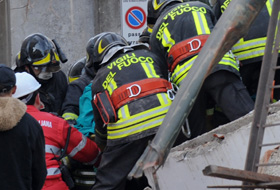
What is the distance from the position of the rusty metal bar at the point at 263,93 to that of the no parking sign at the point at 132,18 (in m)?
6.07

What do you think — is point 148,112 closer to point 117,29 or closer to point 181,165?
point 181,165

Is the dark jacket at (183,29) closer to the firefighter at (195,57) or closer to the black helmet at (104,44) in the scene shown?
the firefighter at (195,57)

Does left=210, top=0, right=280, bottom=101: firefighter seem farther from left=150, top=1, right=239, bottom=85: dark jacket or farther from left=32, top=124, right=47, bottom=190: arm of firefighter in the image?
left=32, top=124, right=47, bottom=190: arm of firefighter

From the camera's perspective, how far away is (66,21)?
10273 mm

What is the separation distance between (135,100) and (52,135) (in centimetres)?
70

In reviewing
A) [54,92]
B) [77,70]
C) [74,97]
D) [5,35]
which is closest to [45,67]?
[54,92]

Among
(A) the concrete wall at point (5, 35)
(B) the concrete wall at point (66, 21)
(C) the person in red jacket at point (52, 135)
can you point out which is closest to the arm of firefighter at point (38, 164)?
(C) the person in red jacket at point (52, 135)

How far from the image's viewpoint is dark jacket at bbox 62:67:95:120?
6.35 m

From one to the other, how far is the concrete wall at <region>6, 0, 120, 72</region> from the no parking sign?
85.5 inches

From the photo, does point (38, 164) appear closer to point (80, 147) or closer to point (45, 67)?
point (80, 147)

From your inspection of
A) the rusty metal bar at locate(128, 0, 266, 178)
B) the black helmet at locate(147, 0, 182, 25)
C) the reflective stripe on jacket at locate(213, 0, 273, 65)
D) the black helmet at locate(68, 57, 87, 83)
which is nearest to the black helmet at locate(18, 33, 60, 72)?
the black helmet at locate(68, 57, 87, 83)

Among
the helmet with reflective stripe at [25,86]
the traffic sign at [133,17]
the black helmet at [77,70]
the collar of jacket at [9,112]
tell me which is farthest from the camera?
the traffic sign at [133,17]

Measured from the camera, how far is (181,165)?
426 cm

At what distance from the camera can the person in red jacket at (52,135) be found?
4887mm
